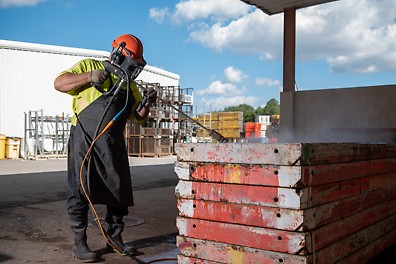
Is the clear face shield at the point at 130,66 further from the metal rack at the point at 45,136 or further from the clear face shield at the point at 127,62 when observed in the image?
the metal rack at the point at 45,136

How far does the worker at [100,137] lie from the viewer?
126 inches

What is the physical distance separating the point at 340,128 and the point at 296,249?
7109 millimetres

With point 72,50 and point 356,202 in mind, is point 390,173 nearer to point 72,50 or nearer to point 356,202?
point 356,202

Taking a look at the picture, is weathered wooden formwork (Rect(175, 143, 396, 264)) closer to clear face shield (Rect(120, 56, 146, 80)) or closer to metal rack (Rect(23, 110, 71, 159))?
clear face shield (Rect(120, 56, 146, 80))

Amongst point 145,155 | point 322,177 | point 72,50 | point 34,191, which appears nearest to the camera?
point 322,177

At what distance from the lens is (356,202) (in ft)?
9.87

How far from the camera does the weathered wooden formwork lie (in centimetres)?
233

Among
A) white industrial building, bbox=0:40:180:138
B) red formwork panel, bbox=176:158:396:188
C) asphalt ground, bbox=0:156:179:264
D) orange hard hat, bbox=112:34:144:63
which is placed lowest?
asphalt ground, bbox=0:156:179:264

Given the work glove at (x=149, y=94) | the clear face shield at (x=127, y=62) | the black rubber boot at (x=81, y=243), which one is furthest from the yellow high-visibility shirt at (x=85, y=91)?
the black rubber boot at (x=81, y=243)

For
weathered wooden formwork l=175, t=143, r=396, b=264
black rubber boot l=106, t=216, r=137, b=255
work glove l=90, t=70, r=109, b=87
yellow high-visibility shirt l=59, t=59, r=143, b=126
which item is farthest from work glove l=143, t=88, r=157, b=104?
black rubber boot l=106, t=216, r=137, b=255

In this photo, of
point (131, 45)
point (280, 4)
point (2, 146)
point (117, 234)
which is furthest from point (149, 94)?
point (2, 146)

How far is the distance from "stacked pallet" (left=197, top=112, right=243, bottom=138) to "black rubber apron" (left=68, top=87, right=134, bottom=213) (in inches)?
938

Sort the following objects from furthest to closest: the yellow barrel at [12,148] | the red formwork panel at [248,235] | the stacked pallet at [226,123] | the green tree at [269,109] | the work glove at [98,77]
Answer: the green tree at [269,109] < the stacked pallet at [226,123] < the yellow barrel at [12,148] < the work glove at [98,77] < the red formwork panel at [248,235]

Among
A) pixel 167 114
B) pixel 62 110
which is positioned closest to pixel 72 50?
pixel 62 110
